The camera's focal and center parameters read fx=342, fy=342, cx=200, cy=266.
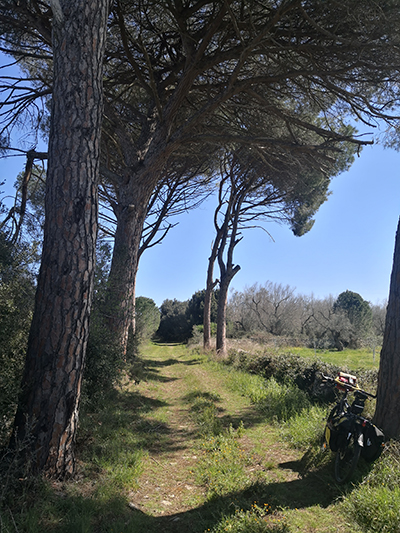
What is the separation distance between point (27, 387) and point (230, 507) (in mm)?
2249

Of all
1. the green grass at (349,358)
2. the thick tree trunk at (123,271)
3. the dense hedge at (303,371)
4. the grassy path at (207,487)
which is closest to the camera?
the grassy path at (207,487)

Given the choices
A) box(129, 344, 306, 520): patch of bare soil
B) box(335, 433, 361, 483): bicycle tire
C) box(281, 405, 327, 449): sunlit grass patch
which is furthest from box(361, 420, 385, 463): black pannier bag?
box(281, 405, 327, 449): sunlit grass patch

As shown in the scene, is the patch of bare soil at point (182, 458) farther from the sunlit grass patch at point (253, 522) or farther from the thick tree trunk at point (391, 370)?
the thick tree trunk at point (391, 370)

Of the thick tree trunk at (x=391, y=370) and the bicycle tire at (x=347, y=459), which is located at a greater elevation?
the thick tree trunk at (x=391, y=370)

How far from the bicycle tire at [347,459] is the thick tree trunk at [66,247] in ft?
9.34

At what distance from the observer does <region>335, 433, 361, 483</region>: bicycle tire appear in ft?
11.9

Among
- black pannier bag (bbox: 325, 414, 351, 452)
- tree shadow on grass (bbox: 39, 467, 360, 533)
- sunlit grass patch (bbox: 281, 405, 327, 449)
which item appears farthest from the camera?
sunlit grass patch (bbox: 281, 405, 327, 449)

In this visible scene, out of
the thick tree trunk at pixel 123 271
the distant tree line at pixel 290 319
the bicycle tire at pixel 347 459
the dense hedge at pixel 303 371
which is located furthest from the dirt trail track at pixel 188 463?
the distant tree line at pixel 290 319

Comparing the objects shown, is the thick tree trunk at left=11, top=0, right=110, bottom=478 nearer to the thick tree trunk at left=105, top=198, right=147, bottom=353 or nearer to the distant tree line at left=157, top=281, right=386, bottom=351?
the thick tree trunk at left=105, top=198, right=147, bottom=353

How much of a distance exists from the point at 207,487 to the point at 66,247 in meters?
3.02

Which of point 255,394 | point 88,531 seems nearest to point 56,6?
point 88,531

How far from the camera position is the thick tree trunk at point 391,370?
414 cm

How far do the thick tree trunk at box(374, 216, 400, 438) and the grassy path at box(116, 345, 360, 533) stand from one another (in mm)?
1050

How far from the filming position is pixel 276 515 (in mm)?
3162
